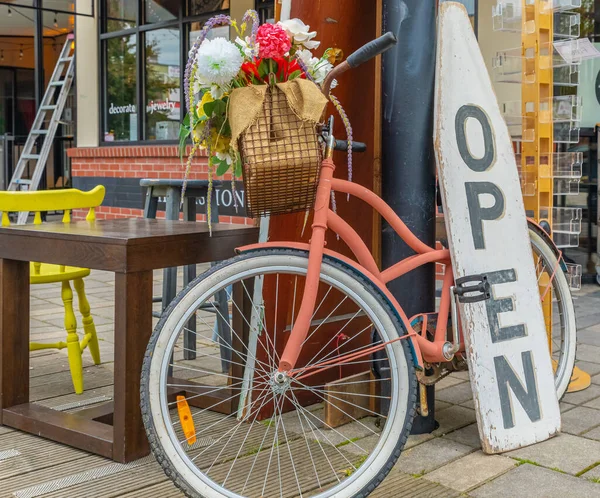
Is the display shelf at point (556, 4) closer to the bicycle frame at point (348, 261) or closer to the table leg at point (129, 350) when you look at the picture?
the bicycle frame at point (348, 261)

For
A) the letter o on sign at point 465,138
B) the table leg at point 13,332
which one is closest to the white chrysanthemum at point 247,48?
Result: the letter o on sign at point 465,138

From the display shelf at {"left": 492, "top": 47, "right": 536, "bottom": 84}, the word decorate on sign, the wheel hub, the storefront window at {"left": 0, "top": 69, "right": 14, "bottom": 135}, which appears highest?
the storefront window at {"left": 0, "top": 69, "right": 14, "bottom": 135}

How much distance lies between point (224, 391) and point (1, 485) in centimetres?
100

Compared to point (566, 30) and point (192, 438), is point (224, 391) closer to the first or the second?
point (192, 438)

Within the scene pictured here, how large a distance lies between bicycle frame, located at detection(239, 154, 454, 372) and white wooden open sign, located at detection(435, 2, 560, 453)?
96 millimetres

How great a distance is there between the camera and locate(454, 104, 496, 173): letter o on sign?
2.69m

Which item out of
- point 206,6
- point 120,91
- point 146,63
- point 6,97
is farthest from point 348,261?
point 6,97

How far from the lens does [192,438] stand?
2275 millimetres

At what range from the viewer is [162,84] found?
8.55 metres

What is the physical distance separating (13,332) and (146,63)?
630 cm

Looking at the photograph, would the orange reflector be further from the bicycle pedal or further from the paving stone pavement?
the bicycle pedal

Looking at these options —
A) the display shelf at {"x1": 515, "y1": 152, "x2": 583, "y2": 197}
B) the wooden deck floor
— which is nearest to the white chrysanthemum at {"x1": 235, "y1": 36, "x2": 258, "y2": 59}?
the wooden deck floor

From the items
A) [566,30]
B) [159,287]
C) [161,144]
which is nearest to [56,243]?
[566,30]

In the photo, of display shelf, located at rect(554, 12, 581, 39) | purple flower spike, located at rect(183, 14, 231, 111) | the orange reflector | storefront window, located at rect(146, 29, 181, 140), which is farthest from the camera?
storefront window, located at rect(146, 29, 181, 140)
